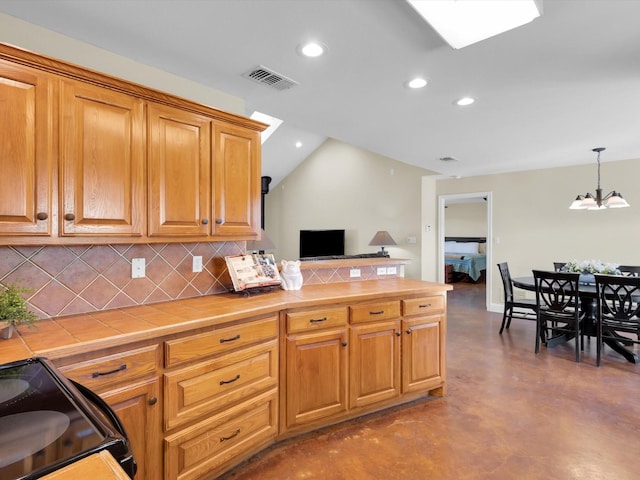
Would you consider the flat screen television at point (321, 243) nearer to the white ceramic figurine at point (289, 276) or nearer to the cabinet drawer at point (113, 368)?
the white ceramic figurine at point (289, 276)

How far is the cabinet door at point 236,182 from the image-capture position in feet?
7.34

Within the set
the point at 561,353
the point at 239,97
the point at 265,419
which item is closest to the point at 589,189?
the point at 561,353

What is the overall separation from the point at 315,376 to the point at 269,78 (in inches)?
81.1

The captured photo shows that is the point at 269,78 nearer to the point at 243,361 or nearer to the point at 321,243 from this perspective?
the point at 243,361

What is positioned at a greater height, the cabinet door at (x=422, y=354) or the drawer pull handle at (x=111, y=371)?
the drawer pull handle at (x=111, y=371)

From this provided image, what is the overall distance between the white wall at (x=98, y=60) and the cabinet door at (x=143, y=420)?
65.6 inches

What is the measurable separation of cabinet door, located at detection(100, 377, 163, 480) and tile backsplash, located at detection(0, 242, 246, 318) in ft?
2.21

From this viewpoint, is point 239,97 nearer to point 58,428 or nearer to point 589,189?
point 58,428

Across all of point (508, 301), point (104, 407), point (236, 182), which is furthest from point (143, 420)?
point (508, 301)

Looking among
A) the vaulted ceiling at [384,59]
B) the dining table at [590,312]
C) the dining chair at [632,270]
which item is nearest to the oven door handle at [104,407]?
the vaulted ceiling at [384,59]

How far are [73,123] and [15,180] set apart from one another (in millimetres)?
366

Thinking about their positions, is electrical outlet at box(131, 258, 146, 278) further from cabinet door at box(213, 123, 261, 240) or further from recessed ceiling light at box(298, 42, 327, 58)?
recessed ceiling light at box(298, 42, 327, 58)

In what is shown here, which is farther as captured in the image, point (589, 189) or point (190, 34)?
point (589, 189)

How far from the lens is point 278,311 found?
2.15 meters
